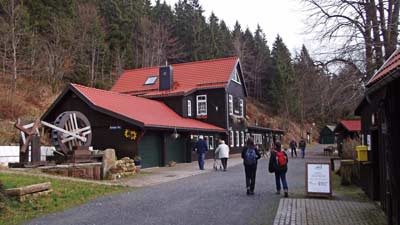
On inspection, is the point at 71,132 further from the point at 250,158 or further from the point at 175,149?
the point at 250,158

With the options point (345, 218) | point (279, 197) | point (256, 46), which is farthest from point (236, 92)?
point (256, 46)

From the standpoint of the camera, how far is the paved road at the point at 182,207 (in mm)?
9023

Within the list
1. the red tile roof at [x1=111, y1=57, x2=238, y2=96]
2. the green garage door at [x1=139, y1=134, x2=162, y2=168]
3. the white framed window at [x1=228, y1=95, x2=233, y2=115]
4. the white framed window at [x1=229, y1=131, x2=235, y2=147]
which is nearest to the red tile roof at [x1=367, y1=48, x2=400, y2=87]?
the green garage door at [x1=139, y1=134, x2=162, y2=168]

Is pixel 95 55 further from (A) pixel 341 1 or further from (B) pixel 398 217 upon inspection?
(B) pixel 398 217

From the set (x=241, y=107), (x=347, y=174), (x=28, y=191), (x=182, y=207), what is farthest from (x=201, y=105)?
(x=28, y=191)

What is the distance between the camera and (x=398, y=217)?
7.41m

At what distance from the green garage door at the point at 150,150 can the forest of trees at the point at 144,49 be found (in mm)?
9097

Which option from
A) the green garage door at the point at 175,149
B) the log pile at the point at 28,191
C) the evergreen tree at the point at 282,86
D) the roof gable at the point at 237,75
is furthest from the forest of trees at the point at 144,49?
the log pile at the point at 28,191

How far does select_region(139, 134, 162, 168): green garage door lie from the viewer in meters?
23.7

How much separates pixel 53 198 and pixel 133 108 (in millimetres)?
15396

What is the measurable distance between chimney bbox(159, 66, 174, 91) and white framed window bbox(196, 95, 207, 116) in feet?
8.51

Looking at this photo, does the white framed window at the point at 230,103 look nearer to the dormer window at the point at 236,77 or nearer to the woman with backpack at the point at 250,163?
the dormer window at the point at 236,77

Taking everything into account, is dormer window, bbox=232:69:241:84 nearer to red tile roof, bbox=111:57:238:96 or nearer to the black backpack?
red tile roof, bbox=111:57:238:96

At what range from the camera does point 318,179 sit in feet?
39.9
